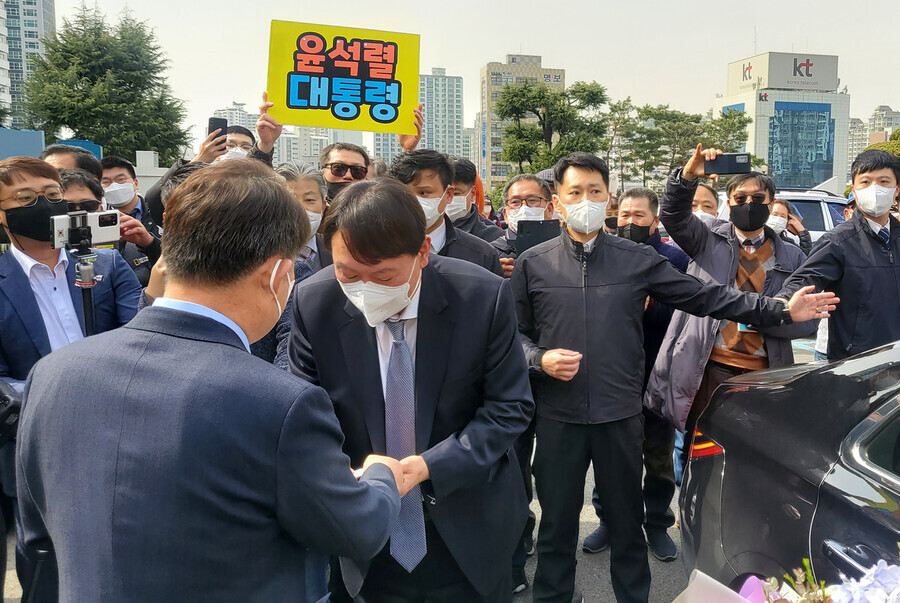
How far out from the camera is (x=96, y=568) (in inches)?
44.5

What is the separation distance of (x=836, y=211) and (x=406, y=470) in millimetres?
11200

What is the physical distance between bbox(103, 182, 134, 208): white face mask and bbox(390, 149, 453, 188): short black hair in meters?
2.91

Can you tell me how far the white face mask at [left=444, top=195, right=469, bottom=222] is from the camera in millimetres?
4445

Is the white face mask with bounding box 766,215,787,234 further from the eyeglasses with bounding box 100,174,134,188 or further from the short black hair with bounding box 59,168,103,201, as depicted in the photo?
the eyeglasses with bounding box 100,174,134,188

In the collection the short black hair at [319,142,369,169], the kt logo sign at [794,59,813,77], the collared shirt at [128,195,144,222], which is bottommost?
the collared shirt at [128,195,144,222]

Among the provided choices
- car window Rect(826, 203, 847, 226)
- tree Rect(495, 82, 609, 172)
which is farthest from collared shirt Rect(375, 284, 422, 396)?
tree Rect(495, 82, 609, 172)

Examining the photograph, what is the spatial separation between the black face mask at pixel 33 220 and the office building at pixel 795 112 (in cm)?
9977

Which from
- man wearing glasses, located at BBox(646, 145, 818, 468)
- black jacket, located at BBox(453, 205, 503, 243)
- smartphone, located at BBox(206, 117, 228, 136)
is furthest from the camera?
black jacket, located at BBox(453, 205, 503, 243)

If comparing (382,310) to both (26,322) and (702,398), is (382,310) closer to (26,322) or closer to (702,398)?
(26,322)

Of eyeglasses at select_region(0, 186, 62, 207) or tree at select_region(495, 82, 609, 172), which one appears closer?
eyeglasses at select_region(0, 186, 62, 207)

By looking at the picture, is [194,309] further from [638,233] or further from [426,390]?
[638,233]

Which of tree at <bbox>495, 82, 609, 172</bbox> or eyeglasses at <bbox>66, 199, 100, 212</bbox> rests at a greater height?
tree at <bbox>495, 82, 609, 172</bbox>

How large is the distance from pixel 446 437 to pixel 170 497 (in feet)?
3.27

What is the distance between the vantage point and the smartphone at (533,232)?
3.84 meters
